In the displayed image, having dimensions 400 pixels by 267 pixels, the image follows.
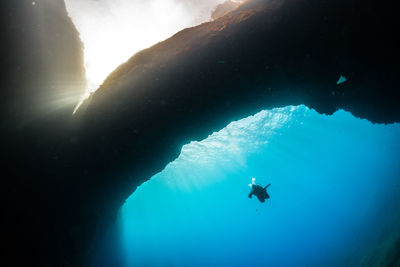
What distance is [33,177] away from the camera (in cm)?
673

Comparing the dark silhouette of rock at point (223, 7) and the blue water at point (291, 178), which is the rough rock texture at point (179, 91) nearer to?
the dark silhouette of rock at point (223, 7)

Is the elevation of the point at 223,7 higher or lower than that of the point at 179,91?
higher

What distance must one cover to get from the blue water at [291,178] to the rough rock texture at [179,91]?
12.1 m

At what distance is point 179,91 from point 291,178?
243 ft

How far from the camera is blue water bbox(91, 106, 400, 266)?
1149 inches

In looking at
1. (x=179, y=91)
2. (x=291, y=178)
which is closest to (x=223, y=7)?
(x=179, y=91)

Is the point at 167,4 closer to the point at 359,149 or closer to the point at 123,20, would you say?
the point at 123,20

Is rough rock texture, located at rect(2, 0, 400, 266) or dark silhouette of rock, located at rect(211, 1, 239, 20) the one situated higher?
dark silhouette of rock, located at rect(211, 1, 239, 20)

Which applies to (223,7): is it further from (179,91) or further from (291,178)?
(291,178)

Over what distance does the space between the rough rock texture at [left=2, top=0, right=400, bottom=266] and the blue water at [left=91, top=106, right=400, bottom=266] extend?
1209 centimetres

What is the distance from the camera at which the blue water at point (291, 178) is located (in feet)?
95.7

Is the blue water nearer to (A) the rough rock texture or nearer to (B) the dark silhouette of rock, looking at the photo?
(A) the rough rock texture

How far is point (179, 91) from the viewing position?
675 cm

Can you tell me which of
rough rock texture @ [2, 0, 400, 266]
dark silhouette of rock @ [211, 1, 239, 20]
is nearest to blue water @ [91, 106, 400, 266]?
rough rock texture @ [2, 0, 400, 266]
